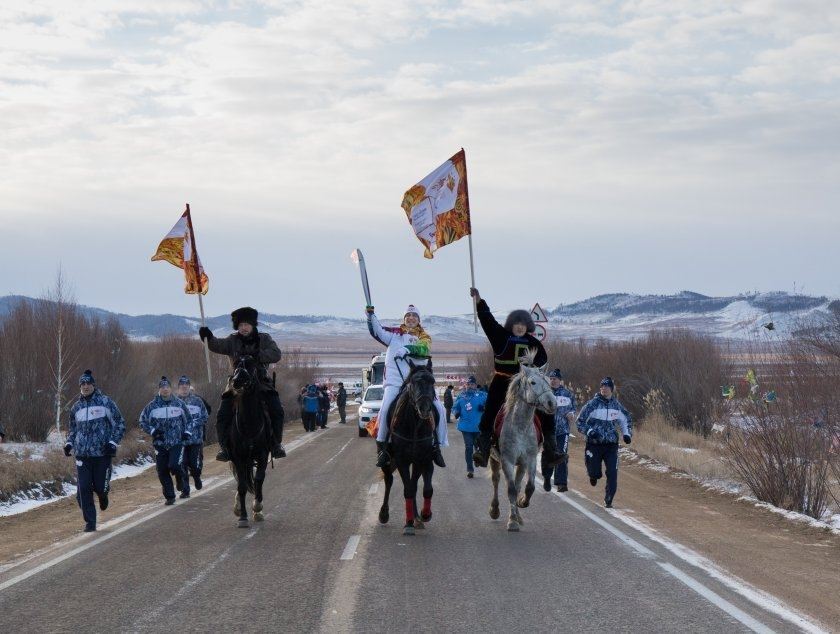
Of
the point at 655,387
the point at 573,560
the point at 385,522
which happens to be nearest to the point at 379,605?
the point at 573,560

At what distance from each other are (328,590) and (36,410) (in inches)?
1067

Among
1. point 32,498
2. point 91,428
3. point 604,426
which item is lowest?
point 32,498

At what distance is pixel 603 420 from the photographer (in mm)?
16734

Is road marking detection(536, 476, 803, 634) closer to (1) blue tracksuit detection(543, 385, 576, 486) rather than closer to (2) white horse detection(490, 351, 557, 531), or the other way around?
(2) white horse detection(490, 351, 557, 531)

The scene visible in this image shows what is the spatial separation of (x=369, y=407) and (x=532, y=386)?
93.8ft

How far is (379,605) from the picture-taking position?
30.0 ft

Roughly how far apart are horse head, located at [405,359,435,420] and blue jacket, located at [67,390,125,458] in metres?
4.04

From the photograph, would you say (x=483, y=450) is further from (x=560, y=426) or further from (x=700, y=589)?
(x=700, y=589)

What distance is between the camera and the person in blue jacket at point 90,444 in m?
14.6

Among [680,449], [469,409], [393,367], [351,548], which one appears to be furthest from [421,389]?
[680,449]

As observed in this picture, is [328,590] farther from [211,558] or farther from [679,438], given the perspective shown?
[679,438]

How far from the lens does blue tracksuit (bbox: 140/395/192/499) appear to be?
58.4 ft

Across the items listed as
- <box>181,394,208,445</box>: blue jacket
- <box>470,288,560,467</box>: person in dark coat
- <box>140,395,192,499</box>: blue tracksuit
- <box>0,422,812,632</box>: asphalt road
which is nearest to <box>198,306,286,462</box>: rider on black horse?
<box>0,422,812,632</box>: asphalt road

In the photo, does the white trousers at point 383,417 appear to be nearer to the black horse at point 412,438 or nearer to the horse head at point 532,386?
the black horse at point 412,438
